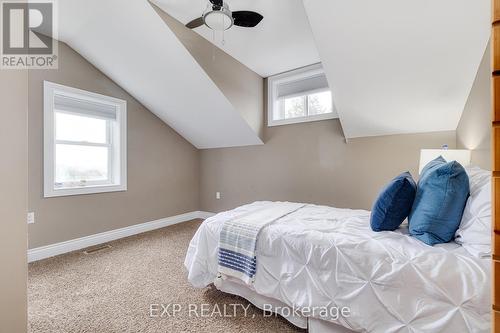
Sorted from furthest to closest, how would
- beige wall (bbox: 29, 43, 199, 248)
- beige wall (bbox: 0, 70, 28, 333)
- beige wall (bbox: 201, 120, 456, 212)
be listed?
beige wall (bbox: 201, 120, 456, 212), beige wall (bbox: 29, 43, 199, 248), beige wall (bbox: 0, 70, 28, 333)

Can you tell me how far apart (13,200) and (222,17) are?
1850mm

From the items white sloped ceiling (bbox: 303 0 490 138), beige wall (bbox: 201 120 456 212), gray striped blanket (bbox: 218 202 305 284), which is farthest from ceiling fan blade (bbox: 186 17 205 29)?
beige wall (bbox: 201 120 456 212)

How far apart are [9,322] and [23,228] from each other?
39 cm

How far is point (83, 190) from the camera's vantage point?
3.05m

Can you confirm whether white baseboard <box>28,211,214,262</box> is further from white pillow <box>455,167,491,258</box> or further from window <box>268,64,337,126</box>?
white pillow <box>455,167,491,258</box>

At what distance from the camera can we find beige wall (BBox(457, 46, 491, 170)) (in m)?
1.65

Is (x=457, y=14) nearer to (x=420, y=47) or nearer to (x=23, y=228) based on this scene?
(x=420, y=47)

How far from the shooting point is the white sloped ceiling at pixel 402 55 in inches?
68.6

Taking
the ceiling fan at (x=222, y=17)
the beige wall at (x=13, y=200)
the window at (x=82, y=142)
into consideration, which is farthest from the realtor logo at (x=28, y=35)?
the ceiling fan at (x=222, y=17)

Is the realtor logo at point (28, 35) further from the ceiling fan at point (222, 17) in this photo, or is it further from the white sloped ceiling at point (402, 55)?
the white sloped ceiling at point (402, 55)

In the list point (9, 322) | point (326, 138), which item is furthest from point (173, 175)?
point (9, 322)

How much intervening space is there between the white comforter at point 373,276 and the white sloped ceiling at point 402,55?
1532 mm

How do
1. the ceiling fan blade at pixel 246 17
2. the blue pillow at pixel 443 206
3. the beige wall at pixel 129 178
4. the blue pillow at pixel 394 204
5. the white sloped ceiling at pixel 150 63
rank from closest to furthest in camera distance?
1. the blue pillow at pixel 443 206
2. the blue pillow at pixel 394 204
3. the ceiling fan blade at pixel 246 17
4. the white sloped ceiling at pixel 150 63
5. the beige wall at pixel 129 178

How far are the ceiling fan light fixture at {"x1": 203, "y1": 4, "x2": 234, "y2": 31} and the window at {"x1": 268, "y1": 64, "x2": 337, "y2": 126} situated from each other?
1901mm
